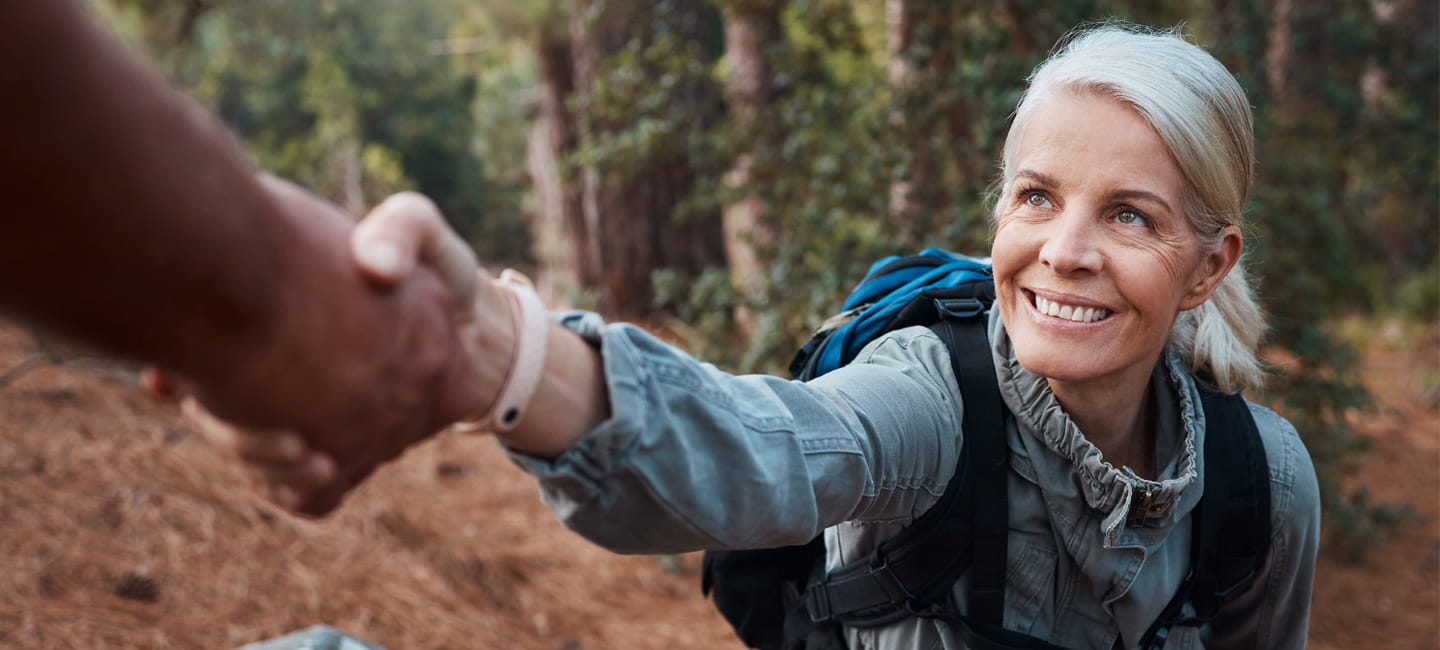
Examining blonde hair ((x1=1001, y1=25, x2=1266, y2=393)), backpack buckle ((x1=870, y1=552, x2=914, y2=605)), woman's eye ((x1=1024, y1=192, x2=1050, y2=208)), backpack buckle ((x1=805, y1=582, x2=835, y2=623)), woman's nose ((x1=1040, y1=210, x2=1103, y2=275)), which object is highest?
blonde hair ((x1=1001, y1=25, x2=1266, y2=393))

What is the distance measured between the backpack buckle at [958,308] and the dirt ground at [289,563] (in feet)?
8.34

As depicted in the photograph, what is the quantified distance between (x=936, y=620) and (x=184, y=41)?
22.8ft

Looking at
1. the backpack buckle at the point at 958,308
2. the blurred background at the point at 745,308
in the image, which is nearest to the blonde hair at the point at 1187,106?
the backpack buckle at the point at 958,308

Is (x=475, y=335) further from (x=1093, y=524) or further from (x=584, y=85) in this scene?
(x=584, y=85)

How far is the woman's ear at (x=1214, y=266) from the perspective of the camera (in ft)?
6.34

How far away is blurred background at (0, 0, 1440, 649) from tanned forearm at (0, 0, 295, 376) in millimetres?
2768

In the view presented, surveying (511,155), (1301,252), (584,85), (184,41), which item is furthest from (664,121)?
(511,155)

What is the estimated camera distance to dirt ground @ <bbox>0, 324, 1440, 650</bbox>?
3.47 meters

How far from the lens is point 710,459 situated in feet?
4.18

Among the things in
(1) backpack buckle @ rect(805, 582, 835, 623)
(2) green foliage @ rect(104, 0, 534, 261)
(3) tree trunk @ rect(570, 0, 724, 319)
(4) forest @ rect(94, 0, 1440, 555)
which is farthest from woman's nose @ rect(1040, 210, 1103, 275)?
(2) green foliage @ rect(104, 0, 534, 261)

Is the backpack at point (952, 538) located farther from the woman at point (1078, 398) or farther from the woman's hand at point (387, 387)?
the woman's hand at point (387, 387)

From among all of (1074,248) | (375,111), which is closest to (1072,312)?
(1074,248)

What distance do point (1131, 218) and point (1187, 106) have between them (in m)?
0.20

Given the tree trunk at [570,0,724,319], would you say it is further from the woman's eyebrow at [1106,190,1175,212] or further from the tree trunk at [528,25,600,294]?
the woman's eyebrow at [1106,190,1175,212]
